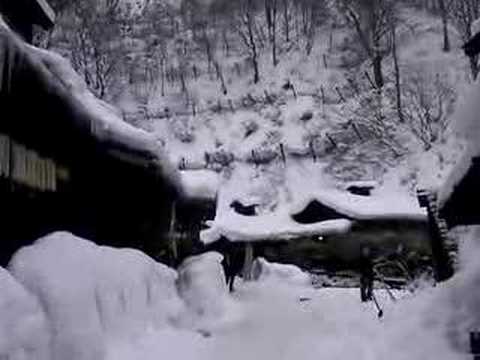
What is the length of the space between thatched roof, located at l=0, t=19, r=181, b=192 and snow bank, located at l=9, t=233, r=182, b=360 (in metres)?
1.24

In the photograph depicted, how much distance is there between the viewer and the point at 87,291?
22.4ft

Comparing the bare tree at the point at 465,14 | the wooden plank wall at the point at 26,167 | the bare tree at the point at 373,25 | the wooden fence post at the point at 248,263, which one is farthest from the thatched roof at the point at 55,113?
the bare tree at the point at 465,14

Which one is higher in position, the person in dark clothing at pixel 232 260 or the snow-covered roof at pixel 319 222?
the snow-covered roof at pixel 319 222

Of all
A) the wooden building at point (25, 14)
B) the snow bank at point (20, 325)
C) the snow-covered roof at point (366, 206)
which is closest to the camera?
the snow bank at point (20, 325)

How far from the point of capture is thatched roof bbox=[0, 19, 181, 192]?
5.79 metres

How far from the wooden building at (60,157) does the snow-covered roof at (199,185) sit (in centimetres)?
131

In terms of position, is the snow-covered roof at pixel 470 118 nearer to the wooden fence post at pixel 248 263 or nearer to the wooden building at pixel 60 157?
the wooden building at pixel 60 157

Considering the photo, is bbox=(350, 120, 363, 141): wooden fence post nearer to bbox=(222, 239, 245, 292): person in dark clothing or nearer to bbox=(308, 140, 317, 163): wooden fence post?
bbox=(308, 140, 317, 163): wooden fence post

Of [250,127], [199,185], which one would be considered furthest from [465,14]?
[199,185]

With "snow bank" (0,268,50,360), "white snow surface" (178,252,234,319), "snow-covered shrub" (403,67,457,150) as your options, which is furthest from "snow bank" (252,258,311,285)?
"snow bank" (0,268,50,360)

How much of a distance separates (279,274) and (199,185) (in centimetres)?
1364

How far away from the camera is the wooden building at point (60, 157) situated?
6262 mm

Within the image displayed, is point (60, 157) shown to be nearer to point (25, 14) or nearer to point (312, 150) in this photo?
point (25, 14)

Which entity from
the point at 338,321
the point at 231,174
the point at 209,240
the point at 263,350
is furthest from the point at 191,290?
the point at 231,174
